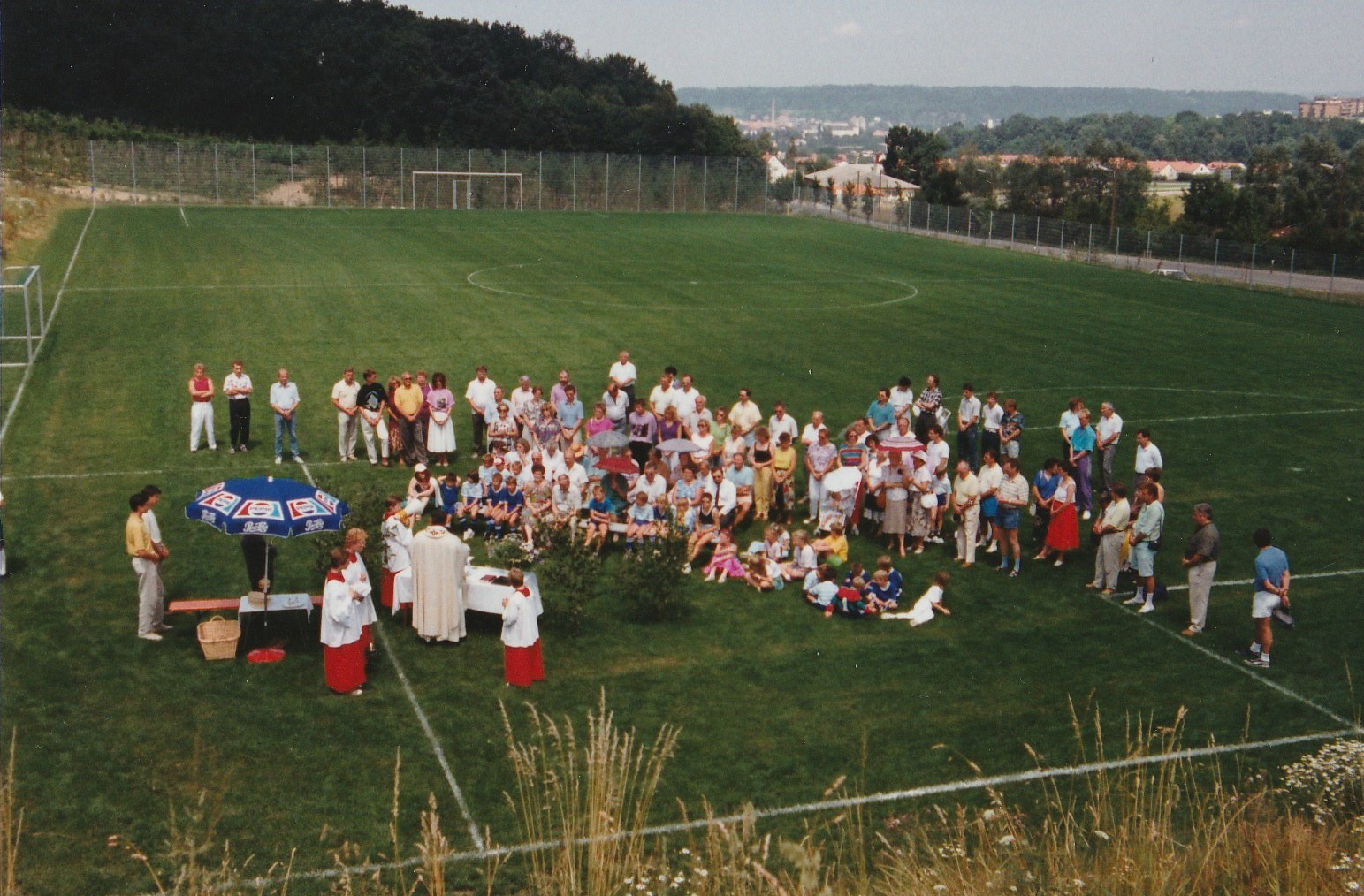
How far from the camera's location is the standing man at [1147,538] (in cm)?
1708

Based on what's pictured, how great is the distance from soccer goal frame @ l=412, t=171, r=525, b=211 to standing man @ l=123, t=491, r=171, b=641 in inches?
2518

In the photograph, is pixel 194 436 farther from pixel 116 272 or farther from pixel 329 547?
pixel 116 272

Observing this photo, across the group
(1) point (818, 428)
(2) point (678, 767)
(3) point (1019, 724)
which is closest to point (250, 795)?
(2) point (678, 767)

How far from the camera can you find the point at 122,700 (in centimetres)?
1363

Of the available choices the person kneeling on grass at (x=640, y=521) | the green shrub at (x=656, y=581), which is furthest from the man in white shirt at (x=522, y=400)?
the green shrub at (x=656, y=581)

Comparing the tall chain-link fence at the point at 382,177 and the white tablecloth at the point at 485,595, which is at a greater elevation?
the tall chain-link fence at the point at 382,177

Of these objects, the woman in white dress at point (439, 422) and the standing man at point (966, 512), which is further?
the woman in white dress at point (439, 422)

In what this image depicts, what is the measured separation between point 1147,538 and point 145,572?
12316 millimetres

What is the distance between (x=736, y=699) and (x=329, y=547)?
5.63 meters

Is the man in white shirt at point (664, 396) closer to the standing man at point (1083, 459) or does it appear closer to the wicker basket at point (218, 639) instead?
the standing man at point (1083, 459)

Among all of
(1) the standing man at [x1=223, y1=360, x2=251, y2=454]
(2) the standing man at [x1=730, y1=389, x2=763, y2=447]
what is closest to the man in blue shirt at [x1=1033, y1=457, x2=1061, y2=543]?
(2) the standing man at [x1=730, y1=389, x2=763, y2=447]

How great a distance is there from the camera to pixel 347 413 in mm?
22594

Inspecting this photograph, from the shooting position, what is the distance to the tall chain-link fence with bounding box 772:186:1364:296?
55000 millimetres

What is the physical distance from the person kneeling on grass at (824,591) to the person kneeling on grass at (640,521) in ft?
7.94
